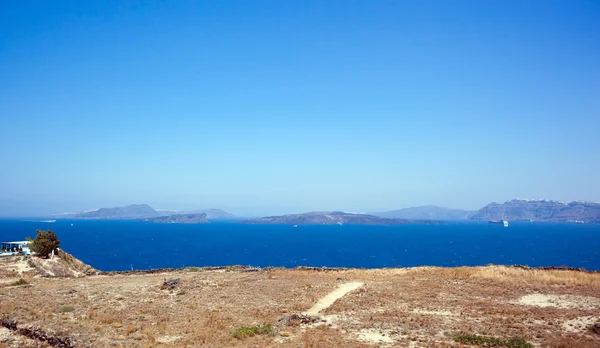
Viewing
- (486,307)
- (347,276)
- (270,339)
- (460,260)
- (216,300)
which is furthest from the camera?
(460,260)

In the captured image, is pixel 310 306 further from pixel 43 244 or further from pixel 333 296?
pixel 43 244

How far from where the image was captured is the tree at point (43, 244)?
5653 centimetres

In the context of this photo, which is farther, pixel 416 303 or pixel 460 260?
pixel 460 260

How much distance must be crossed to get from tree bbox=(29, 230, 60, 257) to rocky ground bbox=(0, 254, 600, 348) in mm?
14341

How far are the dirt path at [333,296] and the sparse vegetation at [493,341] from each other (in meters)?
10.1

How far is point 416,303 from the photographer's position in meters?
29.3

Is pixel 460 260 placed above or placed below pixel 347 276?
below

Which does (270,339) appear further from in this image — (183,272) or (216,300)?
(183,272)

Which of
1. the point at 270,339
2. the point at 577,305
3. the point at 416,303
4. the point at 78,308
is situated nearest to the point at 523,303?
the point at 577,305

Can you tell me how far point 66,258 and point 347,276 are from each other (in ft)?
143

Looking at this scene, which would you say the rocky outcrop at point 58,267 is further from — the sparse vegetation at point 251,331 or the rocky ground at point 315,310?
the sparse vegetation at point 251,331

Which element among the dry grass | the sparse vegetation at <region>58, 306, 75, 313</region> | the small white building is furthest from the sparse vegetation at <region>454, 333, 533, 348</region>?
the small white building

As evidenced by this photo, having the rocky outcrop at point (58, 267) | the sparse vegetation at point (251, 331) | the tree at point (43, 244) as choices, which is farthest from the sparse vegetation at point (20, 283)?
the sparse vegetation at point (251, 331)

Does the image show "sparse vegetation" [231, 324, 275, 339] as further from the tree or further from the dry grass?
the tree
